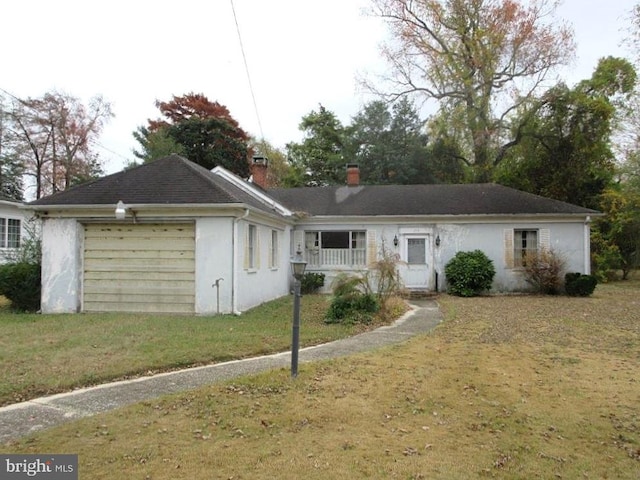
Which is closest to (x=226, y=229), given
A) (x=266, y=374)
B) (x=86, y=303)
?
(x=86, y=303)

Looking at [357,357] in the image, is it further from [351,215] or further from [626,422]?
[351,215]

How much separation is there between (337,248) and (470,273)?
5.03 meters

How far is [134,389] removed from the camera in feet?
18.2

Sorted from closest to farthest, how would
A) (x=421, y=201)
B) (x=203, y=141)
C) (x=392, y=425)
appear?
(x=392, y=425) < (x=421, y=201) < (x=203, y=141)

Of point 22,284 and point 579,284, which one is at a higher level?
point 22,284

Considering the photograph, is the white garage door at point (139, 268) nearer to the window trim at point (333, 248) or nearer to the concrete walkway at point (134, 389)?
the concrete walkway at point (134, 389)

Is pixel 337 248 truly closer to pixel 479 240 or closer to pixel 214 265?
pixel 479 240

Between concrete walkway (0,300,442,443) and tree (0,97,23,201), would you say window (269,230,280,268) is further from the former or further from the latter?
tree (0,97,23,201)

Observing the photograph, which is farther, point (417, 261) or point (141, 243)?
point (417, 261)

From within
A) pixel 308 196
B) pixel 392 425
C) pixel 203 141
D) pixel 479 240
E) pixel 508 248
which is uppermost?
pixel 203 141

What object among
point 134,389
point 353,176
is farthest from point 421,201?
point 134,389

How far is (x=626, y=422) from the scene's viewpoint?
15.0 ft

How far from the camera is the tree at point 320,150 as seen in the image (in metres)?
35.9

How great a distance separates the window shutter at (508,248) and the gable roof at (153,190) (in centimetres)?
1009
